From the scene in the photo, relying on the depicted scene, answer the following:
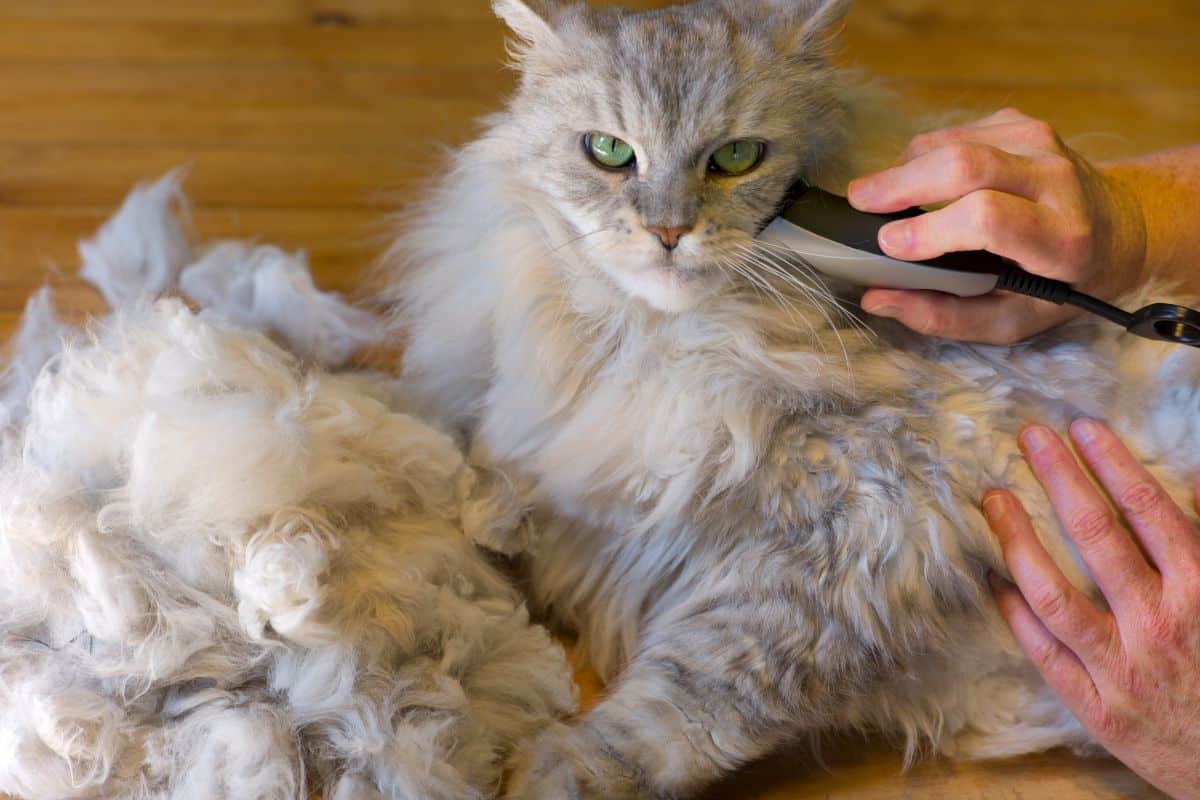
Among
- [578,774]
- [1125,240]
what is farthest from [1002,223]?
[578,774]

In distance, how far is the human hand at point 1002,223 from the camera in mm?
987

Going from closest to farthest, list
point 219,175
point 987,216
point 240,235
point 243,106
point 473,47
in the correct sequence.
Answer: point 987,216 < point 240,235 < point 219,175 < point 243,106 < point 473,47

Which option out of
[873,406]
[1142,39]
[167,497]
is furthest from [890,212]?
[1142,39]

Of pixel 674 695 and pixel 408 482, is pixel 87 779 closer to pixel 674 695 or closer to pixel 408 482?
pixel 408 482

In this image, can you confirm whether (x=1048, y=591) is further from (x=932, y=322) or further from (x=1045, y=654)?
(x=932, y=322)

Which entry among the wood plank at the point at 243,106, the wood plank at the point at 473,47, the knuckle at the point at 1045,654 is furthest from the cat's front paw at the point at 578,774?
the wood plank at the point at 473,47

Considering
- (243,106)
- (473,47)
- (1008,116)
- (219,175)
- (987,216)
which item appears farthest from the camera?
(473,47)

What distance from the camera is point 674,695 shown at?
1.04m

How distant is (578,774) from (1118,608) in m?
0.55

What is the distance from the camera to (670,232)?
1010mm

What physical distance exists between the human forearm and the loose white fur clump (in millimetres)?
783

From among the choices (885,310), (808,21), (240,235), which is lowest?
(240,235)

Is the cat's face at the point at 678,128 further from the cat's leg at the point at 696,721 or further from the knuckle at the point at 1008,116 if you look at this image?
the cat's leg at the point at 696,721

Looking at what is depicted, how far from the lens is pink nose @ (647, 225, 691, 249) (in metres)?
1.01
